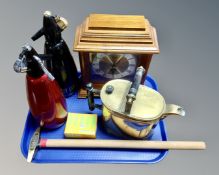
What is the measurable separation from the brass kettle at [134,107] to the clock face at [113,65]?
8 cm

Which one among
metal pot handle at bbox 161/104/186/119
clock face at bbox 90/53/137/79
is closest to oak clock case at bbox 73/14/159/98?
clock face at bbox 90/53/137/79

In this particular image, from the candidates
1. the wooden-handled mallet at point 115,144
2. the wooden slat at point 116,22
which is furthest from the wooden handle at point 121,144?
the wooden slat at point 116,22

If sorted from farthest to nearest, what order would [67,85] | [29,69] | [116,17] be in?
[67,85] < [116,17] < [29,69]

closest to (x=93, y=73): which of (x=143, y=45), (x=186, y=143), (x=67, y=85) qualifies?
(x=67, y=85)

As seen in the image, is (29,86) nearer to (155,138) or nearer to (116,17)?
(116,17)

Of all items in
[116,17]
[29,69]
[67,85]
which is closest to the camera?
[29,69]

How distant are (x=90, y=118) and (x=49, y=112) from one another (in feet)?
0.43

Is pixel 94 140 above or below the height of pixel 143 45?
below

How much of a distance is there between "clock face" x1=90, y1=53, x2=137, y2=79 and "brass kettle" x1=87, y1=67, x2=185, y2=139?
81 millimetres

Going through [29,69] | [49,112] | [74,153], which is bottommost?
[74,153]

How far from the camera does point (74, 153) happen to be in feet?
2.71

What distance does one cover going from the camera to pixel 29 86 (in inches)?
28.8

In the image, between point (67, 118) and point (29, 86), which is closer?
point (29, 86)

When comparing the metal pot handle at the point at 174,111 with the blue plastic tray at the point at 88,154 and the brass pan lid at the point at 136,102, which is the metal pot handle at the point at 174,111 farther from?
the blue plastic tray at the point at 88,154
